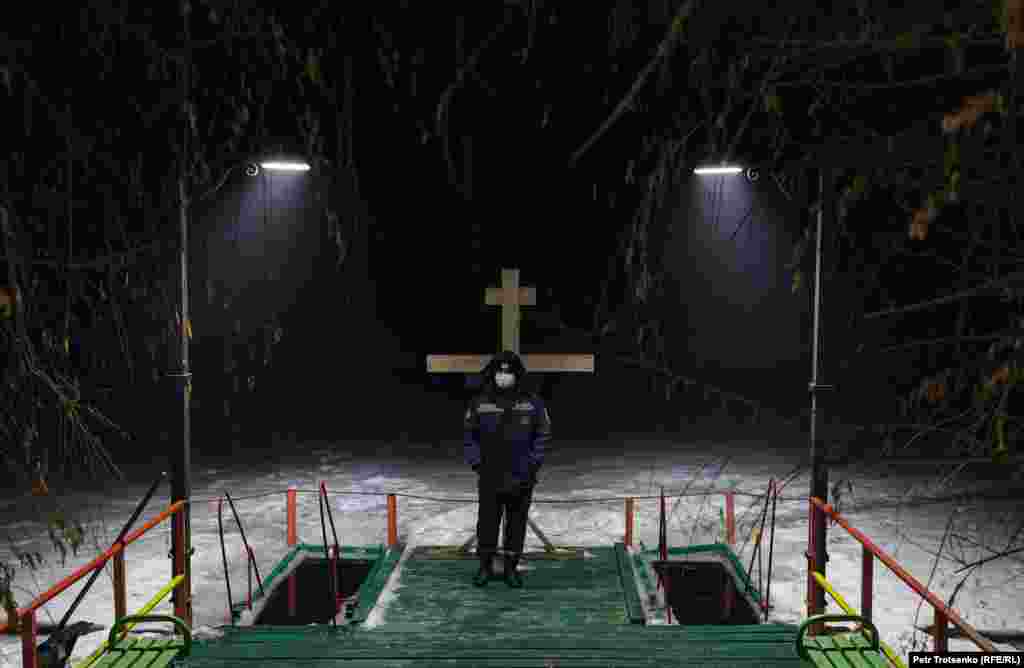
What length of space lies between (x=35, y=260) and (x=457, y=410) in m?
19.8

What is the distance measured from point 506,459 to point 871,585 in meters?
3.29

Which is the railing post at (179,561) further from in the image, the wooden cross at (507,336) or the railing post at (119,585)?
the wooden cross at (507,336)

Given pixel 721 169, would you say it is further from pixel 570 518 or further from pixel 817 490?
pixel 570 518

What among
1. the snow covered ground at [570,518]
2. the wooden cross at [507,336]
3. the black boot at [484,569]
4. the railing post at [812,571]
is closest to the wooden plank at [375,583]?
the snow covered ground at [570,518]

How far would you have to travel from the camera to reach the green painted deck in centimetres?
512

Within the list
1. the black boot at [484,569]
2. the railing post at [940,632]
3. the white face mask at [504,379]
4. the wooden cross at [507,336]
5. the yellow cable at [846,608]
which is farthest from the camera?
the wooden cross at [507,336]

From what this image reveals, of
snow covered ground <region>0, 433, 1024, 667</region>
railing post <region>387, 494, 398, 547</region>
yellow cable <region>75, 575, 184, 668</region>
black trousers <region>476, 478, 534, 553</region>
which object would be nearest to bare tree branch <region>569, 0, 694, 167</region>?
snow covered ground <region>0, 433, 1024, 667</region>

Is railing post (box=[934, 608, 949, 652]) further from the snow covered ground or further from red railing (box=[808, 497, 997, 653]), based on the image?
the snow covered ground

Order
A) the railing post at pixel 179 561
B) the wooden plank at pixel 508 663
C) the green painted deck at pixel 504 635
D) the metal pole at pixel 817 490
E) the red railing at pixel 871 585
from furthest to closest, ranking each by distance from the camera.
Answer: the railing post at pixel 179 561 → the metal pole at pixel 817 490 → the green painted deck at pixel 504 635 → the wooden plank at pixel 508 663 → the red railing at pixel 871 585

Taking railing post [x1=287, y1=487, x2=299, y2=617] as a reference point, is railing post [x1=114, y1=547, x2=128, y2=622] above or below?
above

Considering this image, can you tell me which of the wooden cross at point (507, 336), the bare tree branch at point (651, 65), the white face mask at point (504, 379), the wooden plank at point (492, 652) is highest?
the bare tree branch at point (651, 65)

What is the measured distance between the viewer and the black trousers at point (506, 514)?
23.7 feet

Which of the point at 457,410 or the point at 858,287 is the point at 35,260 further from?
the point at 457,410

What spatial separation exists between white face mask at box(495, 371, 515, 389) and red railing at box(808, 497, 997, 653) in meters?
3.03
